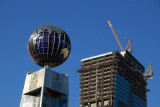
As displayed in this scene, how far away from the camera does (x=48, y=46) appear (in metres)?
57.8

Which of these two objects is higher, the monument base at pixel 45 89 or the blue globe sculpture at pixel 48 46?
the blue globe sculpture at pixel 48 46

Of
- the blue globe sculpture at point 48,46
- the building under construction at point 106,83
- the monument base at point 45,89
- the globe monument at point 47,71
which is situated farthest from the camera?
the building under construction at point 106,83

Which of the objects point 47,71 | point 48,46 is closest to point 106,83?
point 47,71

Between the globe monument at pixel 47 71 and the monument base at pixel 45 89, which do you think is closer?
the monument base at pixel 45 89

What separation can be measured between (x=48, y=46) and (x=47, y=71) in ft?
14.0

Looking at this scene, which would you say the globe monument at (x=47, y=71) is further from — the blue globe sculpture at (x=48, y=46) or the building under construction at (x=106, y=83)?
the building under construction at (x=106, y=83)

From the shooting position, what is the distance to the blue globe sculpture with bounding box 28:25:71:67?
58000 mm

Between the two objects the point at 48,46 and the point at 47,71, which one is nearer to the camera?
the point at 48,46

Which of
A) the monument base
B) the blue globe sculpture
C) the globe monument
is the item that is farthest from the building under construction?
the blue globe sculpture

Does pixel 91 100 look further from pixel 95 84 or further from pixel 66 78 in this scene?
pixel 66 78

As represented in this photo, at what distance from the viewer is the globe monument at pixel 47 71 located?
57.9 metres

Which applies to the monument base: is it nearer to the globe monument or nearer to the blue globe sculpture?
the globe monument

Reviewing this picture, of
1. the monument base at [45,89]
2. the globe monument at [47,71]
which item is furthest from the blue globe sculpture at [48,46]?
the monument base at [45,89]

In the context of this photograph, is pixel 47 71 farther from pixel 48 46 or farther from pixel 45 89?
pixel 48 46
